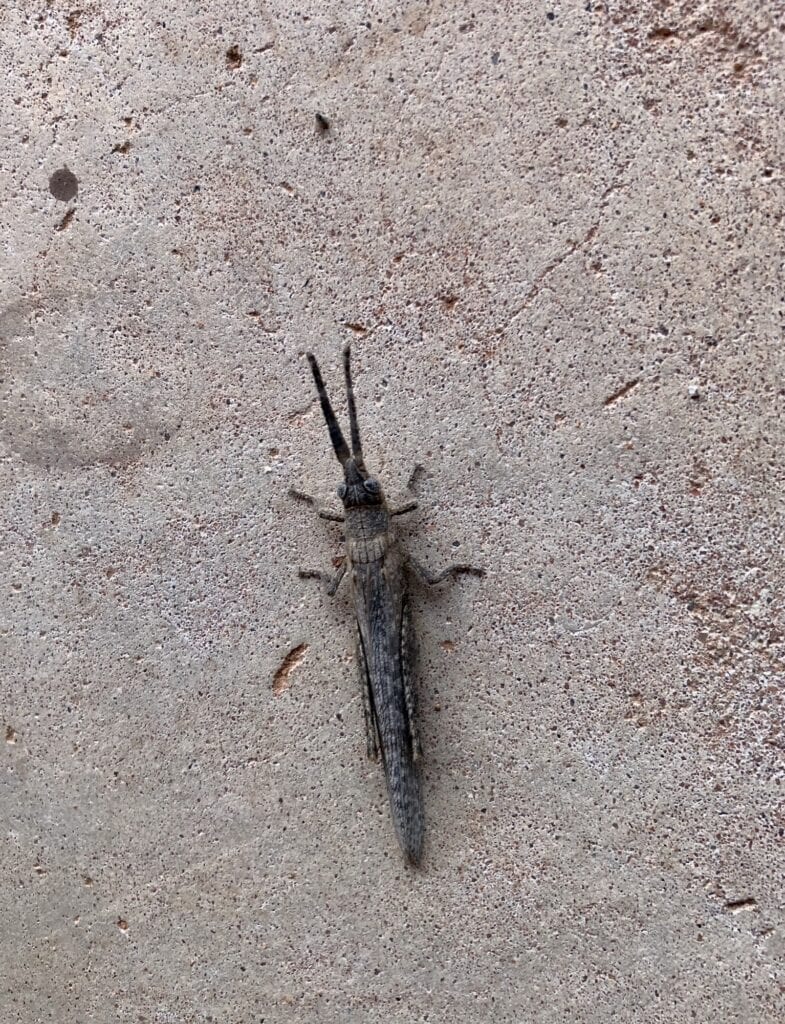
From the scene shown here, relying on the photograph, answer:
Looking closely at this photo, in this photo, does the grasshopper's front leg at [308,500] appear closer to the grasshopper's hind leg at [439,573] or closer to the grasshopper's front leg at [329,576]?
the grasshopper's front leg at [329,576]

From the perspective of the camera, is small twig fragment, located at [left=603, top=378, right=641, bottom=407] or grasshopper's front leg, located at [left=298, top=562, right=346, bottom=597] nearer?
small twig fragment, located at [left=603, top=378, right=641, bottom=407]

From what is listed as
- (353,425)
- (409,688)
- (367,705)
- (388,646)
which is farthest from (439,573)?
(353,425)

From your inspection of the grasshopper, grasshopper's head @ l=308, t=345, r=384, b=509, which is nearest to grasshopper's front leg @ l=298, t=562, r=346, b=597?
the grasshopper

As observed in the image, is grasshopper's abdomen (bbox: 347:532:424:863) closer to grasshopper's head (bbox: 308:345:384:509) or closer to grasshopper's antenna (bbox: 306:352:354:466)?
grasshopper's head (bbox: 308:345:384:509)

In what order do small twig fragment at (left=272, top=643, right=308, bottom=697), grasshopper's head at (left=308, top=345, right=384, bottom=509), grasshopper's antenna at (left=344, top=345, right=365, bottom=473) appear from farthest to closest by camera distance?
1. small twig fragment at (left=272, top=643, right=308, bottom=697)
2. grasshopper's head at (left=308, top=345, right=384, bottom=509)
3. grasshopper's antenna at (left=344, top=345, right=365, bottom=473)

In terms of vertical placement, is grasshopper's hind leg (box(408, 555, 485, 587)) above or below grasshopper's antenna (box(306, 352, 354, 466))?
below

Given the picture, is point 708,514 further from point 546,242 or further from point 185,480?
point 185,480

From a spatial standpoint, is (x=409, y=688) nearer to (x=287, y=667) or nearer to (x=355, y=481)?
(x=287, y=667)

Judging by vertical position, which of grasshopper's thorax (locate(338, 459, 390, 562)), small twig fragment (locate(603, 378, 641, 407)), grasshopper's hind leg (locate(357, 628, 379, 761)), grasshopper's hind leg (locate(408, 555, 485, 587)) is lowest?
grasshopper's hind leg (locate(357, 628, 379, 761))
